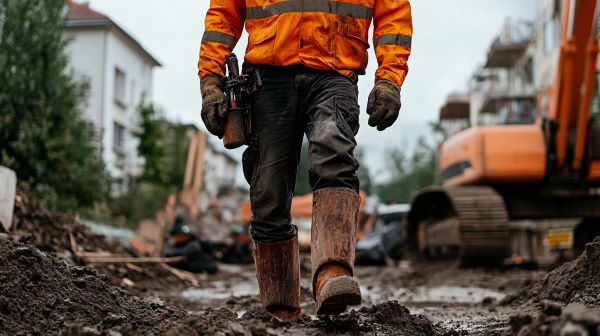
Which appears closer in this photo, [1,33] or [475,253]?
[475,253]

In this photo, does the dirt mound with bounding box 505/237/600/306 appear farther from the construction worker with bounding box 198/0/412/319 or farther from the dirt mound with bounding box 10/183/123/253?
the dirt mound with bounding box 10/183/123/253

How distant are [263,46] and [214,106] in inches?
14.6

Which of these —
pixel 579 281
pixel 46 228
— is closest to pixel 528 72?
pixel 46 228

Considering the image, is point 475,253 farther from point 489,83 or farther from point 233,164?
point 233,164

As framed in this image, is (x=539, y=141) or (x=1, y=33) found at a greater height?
(x=1, y=33)

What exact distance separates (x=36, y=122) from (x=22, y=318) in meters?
12.4

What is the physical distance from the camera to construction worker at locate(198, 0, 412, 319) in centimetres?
381

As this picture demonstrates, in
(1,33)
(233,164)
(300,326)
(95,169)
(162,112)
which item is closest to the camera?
(300,326)

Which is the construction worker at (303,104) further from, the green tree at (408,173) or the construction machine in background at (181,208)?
the green tree at (408,173)

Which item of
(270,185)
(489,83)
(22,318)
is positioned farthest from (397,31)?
(489,83)

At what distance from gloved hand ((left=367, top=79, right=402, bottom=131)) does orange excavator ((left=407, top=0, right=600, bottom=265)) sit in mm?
7325

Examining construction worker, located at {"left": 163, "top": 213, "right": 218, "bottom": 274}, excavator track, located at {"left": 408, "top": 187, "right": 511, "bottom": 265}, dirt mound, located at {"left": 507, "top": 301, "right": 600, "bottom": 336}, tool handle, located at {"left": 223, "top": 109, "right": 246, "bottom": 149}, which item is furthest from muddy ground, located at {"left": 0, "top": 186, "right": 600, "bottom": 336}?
construction worker, located at {"left": 163, "top": 213, "right": 218, "bottom": 274}

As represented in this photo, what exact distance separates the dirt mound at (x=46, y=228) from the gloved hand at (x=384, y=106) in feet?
14.0

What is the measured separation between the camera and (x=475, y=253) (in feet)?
39.2
